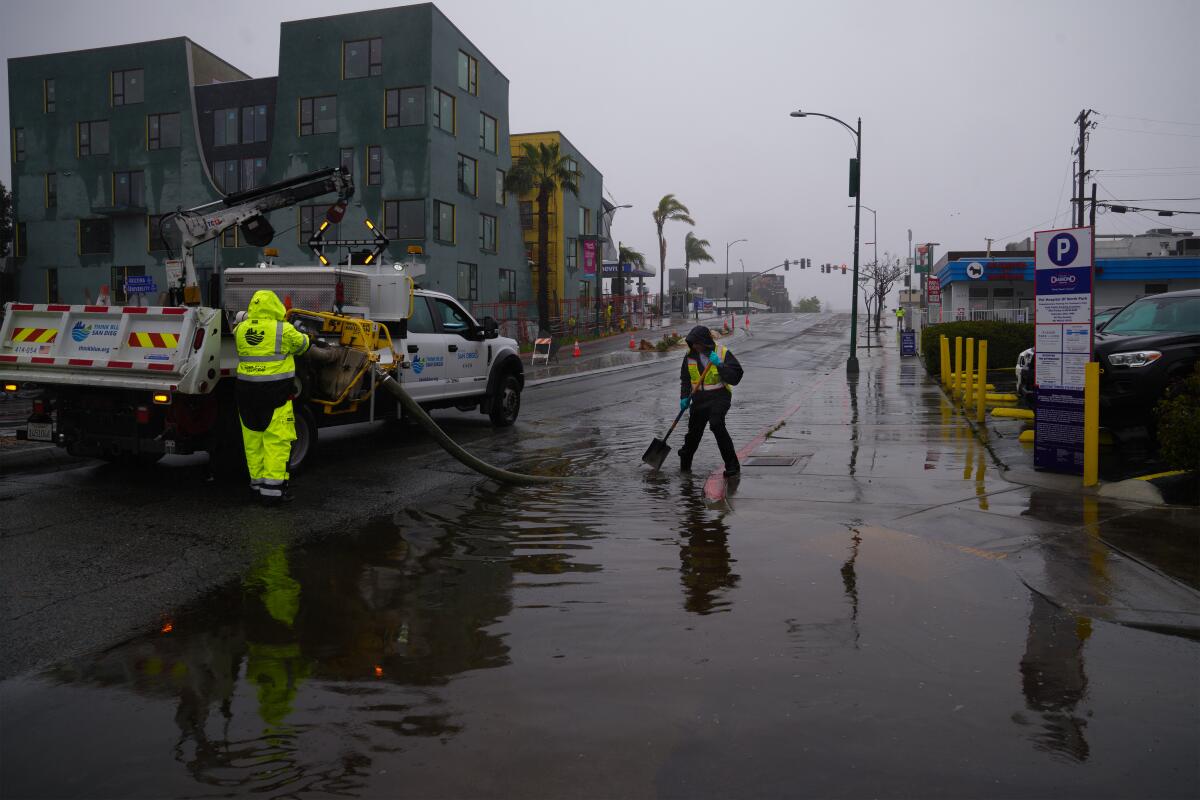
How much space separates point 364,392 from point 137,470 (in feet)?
7.89

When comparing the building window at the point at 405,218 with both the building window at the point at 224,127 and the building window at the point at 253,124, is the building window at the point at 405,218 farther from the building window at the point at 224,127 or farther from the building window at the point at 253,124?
the building window at the point at 224,127

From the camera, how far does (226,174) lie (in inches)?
1661

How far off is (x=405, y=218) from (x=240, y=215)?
26531 mm

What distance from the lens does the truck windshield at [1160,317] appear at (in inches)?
425

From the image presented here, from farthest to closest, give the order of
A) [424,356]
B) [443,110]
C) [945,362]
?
[443,110], [945,362], [424,356]

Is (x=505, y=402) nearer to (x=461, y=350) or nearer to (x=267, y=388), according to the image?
(x=461, y=350)

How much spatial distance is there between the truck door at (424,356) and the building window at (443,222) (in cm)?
2631

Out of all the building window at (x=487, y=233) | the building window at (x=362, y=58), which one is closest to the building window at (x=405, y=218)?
the building window at (x=487, y=233)

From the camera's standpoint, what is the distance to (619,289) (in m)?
63.7

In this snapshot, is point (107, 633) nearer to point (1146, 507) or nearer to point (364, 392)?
point (364, 392)

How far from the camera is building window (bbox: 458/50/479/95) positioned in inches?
1558

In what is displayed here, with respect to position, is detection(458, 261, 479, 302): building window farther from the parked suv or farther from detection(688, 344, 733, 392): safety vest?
the parked suv

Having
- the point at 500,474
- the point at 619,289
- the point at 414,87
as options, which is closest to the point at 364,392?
the point at 500,474

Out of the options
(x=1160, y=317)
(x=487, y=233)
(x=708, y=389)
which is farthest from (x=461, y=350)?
(x=487, y=233)
